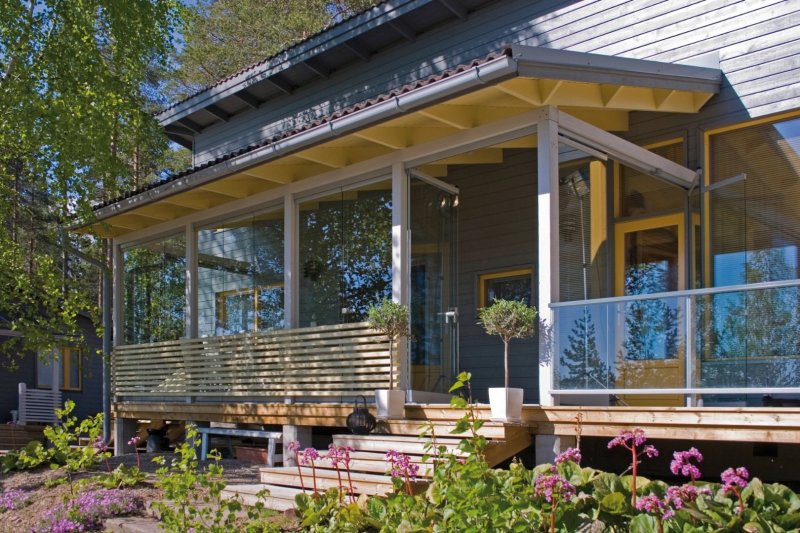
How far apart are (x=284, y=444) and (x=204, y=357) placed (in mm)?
2197

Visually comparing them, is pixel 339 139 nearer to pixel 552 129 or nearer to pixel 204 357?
pixel 552 129

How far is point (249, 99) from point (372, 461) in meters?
9.24

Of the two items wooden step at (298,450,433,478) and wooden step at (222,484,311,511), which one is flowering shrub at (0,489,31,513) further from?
wooden step at (298,450,433,478)

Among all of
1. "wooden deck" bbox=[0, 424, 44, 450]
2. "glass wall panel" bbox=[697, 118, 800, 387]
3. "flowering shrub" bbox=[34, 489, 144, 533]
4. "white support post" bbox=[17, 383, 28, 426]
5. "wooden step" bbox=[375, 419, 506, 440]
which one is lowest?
"wooden deck" bbox=[0, 424, 44, 450]

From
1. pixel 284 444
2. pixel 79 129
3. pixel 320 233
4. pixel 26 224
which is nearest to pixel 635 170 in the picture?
pixel 320 233

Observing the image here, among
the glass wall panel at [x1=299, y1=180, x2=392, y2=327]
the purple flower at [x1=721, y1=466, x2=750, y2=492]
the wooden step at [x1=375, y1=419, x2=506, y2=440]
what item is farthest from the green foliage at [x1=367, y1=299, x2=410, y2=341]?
the purple flower at [x1=721, y1=466, x2=750, y2=492]

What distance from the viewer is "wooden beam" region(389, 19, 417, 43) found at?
12523 mm

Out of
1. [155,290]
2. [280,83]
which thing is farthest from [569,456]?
[280,83]

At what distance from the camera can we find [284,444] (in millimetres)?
10195

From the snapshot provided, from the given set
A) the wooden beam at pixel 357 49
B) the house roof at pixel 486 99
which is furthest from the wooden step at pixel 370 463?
the wooden beam at pixel 357 49

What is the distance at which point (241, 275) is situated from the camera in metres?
11.4

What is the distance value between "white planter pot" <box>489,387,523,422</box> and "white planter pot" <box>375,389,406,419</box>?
1.35 meters

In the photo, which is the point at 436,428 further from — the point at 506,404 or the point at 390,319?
the point at 390,319

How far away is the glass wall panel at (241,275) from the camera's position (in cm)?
1095
